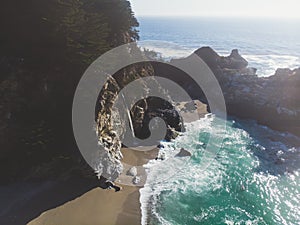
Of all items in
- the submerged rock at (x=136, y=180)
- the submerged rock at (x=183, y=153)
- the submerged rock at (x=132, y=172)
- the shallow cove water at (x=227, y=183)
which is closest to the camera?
the shallow cove water at (x=227, y=183)

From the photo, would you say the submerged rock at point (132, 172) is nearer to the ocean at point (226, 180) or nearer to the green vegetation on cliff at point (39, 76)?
the ocean at point (226, 180)

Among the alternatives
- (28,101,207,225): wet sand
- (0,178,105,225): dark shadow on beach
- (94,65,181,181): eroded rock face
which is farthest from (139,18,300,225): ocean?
(0,178,105,225): dark shadow on beach

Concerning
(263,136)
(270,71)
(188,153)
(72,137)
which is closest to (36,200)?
(72,137)

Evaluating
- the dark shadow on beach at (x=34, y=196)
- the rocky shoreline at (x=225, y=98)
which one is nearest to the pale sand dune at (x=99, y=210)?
the dark shadow on beach at (x=34, y=196)

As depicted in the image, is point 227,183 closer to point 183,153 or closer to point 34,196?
point 183,153

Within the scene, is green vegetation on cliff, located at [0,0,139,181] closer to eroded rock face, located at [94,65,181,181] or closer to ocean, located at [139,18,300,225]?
eroded rock face, located at [94,65,181,181]
